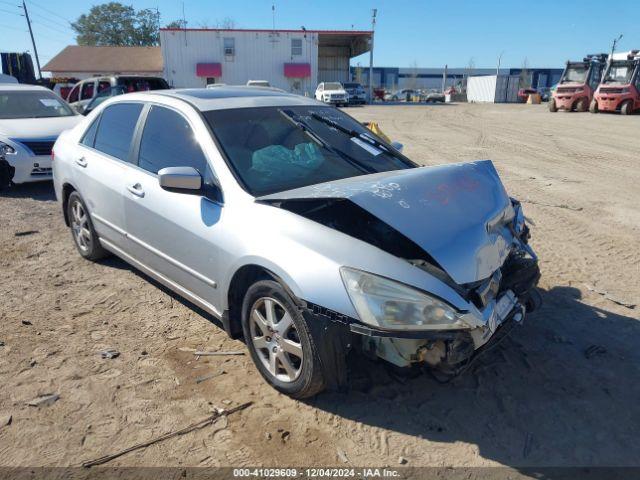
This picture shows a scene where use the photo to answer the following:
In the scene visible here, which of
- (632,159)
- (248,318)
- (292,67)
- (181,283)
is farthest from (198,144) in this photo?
(292,67)

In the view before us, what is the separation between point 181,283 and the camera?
11.4ft

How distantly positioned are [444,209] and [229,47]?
4410 cm

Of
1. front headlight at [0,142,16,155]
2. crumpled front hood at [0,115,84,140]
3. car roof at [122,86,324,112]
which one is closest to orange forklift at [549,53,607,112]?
crumpled front hood at [0,115,84,140]

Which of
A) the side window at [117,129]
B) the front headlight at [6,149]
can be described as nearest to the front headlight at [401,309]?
the side window at [117,129]

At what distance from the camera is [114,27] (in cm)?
7531

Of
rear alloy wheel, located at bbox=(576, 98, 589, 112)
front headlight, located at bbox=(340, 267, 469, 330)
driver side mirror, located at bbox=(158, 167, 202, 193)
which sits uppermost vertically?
driver side mirror, located at bbox=(158, 167, 202, 193)

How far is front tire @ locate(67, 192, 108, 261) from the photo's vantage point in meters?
4.67

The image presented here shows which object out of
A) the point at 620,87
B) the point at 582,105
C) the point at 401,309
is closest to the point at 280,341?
the point at 401,309

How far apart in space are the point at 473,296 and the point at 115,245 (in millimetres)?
3133

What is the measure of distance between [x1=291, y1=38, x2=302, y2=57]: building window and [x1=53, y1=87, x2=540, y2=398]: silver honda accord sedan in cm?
4207

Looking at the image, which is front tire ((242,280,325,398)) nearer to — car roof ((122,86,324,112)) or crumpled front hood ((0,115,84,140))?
car roof ((122,86,324,112))

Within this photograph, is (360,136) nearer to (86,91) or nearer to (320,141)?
(320,141)

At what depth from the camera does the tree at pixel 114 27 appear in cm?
7412

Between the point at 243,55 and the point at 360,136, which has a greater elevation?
the point at 243,55
